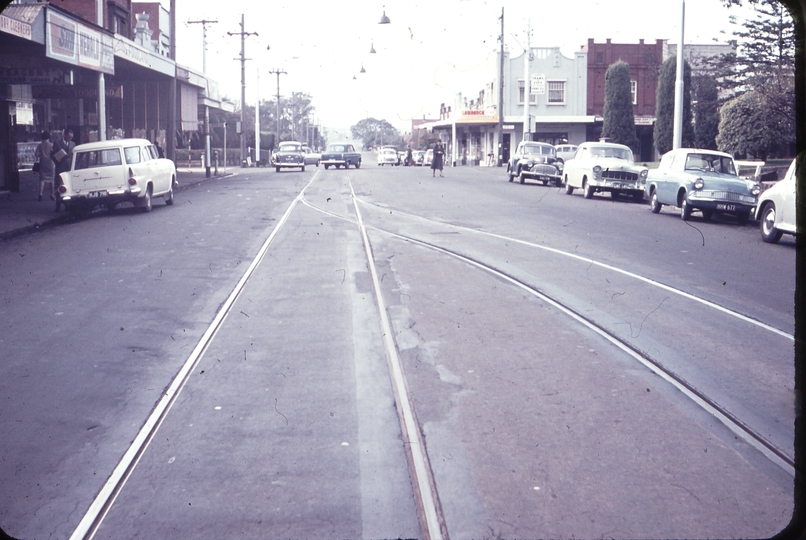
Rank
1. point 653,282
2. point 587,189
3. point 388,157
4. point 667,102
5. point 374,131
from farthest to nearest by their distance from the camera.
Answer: point 374,131
point 388,157
point 667,102
point 587,189
point 653,282

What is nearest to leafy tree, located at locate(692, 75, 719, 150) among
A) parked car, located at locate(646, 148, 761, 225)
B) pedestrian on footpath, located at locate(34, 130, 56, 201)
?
parked car, located at locate(646, 148, 761, 225)

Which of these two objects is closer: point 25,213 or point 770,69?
point 25,213

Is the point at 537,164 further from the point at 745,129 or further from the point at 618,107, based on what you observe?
the point at 618,107

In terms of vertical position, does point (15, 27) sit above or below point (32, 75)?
above

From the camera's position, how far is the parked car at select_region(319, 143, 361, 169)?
53.9 metres

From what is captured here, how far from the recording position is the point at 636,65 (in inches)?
2514

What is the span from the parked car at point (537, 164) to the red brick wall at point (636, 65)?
3069cm

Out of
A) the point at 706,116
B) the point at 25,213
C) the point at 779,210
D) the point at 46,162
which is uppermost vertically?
the point at 706,116

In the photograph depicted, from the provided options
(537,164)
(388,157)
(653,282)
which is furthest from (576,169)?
(388,157)

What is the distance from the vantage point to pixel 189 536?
3836 millimetres

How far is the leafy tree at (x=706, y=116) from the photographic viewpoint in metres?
53.5

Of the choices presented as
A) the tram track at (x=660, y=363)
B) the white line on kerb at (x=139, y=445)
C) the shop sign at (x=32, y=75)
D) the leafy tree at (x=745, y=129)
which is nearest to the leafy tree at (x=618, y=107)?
the leafy tree at (x=745, y=129)

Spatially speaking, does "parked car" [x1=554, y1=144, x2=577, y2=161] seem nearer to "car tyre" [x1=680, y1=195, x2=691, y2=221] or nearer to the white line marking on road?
"car tyre" [x1=680, y1=195, x2=691, y2=221]

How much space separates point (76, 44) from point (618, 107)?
129 ft
